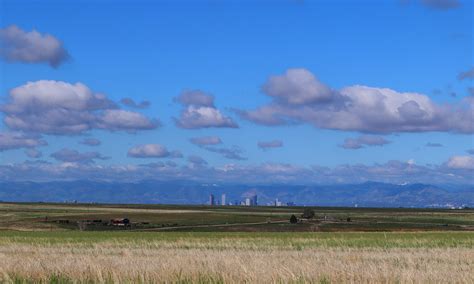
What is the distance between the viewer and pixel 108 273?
22719 mm

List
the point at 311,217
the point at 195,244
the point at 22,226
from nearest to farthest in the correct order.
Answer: the point at 195,244 → the point at 22,226 → the point at 311,217

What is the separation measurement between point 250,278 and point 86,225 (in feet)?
404

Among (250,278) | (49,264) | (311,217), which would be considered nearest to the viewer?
(250,278)

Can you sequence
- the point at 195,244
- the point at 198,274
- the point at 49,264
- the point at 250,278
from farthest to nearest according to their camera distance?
the point at 195,244
the point at 49,264
the point at 198,274
the point at 250,278

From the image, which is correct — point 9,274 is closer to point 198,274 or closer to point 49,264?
point 49,264

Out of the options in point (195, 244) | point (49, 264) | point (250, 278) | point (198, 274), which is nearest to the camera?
point (250, 278)

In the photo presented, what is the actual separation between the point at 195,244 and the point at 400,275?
40.1 metres

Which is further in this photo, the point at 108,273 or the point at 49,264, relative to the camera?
the point at 49,264

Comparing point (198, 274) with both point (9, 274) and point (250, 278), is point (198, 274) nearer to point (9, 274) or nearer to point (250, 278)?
point (250, 278)

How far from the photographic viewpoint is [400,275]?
21125 millimetres

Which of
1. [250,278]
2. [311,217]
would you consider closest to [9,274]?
[250,278]

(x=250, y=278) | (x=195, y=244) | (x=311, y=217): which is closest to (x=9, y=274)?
(x=250, y=278)

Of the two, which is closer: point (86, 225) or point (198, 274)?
point (198, 274)

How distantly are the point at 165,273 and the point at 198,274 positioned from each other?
38.4 inches
